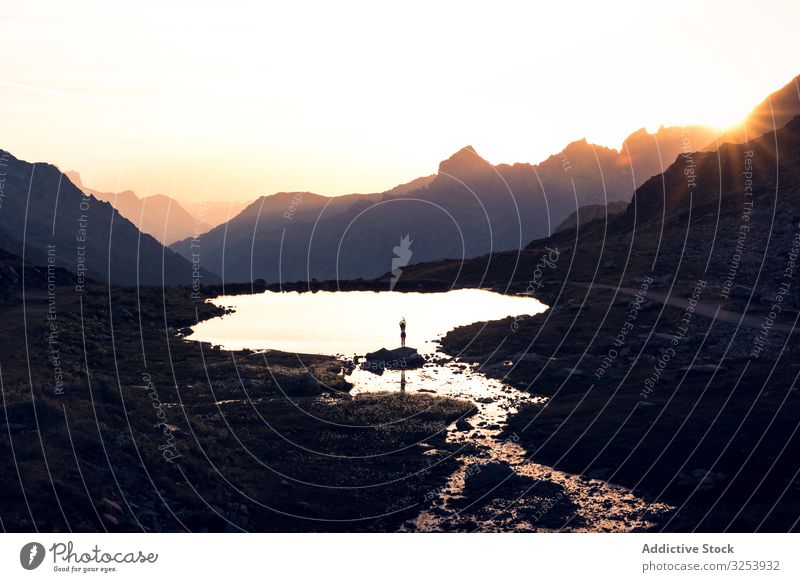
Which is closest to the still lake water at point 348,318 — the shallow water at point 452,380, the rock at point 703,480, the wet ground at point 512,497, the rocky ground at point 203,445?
the shallow water at point 452,380

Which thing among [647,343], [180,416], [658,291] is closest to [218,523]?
[180,416]

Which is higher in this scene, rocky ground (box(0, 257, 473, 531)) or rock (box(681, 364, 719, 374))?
rock (box(681, 364, 719, 374))

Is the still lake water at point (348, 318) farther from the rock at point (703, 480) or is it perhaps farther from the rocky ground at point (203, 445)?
the rock at point (703, 480)

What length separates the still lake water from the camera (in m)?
95.6

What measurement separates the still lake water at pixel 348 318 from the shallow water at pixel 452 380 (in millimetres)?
148

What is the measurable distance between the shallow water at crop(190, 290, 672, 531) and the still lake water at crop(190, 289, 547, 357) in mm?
148

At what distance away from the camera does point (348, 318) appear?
118m

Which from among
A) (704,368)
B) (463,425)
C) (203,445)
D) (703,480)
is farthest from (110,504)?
(704,368)

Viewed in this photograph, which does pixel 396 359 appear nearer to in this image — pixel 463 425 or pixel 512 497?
pixel 463 425

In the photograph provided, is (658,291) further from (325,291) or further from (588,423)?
(325,291)

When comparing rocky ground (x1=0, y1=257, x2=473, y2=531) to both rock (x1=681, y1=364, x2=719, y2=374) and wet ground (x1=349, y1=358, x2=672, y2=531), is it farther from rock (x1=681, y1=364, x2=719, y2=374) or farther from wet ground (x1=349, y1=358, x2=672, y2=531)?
rock (x1=681, y1=364, x2=719, y2=374)

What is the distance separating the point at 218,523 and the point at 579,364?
43.9 meters

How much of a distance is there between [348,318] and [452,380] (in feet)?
150

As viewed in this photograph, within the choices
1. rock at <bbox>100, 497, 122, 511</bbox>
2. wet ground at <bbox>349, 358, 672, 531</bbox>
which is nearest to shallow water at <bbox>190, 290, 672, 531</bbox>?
wet ground at <bbox>349, 358, 672, 531</bbox>
